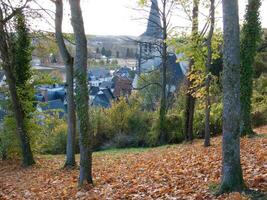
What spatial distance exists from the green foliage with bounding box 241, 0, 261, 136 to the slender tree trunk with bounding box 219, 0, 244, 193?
9031 mm

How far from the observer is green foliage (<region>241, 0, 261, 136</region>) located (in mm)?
15398

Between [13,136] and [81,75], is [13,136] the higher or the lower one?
the lower one

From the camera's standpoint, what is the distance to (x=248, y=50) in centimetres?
1564

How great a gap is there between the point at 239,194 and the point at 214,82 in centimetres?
1113

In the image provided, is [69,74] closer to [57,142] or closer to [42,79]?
[42,79]

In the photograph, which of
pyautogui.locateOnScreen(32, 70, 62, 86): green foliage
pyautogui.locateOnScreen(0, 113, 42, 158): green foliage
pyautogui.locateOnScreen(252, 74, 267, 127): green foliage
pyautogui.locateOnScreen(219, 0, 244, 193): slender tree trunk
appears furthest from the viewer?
pyautogui.locateOnScreen(252, 74, 267, 127): green foliage

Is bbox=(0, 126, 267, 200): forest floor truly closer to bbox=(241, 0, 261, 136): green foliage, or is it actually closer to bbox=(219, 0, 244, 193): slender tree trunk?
bbox=(219, 0, 244, 193): slender tree trunk

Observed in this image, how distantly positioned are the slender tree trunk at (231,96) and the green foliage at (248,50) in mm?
9031

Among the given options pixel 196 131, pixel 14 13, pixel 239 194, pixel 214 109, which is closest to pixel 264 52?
pixel 196 131

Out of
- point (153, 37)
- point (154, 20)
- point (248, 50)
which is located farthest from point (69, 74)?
point (153, 37)

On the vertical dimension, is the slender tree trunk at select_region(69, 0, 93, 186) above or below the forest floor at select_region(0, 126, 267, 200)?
above

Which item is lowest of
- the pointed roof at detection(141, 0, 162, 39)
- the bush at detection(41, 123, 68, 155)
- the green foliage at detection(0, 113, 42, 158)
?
the bush at detection(41, 123, 68, 155)

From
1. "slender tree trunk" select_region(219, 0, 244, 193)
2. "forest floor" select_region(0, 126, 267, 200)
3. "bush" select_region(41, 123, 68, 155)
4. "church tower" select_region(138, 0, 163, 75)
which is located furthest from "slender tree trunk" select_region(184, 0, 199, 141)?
"bush" select_region(41, 123, 68, 155)

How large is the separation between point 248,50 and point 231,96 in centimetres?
936
